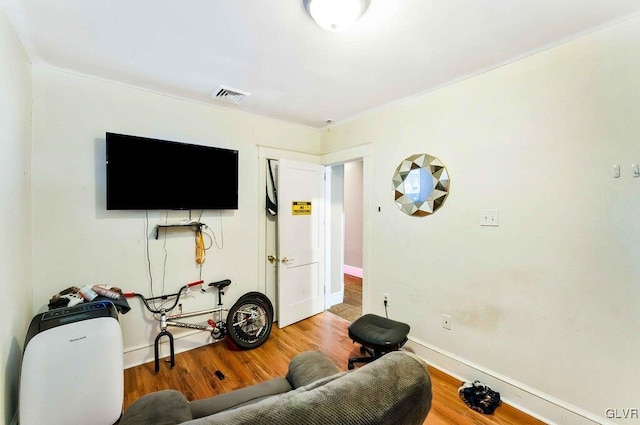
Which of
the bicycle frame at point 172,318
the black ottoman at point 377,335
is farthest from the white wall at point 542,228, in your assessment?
the bicycle frame at point 172,318

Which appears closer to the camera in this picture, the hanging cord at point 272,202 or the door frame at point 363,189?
the door frame at point 363,189

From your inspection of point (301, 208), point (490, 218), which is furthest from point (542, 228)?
point (301, 208)

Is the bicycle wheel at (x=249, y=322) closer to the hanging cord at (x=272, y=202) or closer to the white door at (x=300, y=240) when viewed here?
the white door at (x=300, y=240)

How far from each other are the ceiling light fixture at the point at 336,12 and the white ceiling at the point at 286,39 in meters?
0.08

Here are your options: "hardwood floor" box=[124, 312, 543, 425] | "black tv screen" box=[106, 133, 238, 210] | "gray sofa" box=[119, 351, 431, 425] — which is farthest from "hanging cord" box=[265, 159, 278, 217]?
"gray sofa" box=[119, 351, 431, 425]

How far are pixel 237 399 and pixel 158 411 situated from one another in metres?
0.42

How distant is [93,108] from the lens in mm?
2275

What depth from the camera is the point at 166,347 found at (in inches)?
104

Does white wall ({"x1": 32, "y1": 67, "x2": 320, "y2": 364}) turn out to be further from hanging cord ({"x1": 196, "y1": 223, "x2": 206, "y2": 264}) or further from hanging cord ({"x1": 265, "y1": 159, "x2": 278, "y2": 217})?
hanging cord ({"x1": 265, "y1": 159, "x2": 278, "y2": 217})

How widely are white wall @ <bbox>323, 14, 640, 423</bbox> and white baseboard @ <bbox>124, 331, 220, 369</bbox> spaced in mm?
2163

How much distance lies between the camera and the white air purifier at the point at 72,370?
142 cm

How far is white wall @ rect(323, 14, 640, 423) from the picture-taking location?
1598mm

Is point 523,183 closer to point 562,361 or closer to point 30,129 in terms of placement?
point 562,361

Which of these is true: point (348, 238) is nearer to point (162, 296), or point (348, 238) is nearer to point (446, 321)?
point (446, 321)
